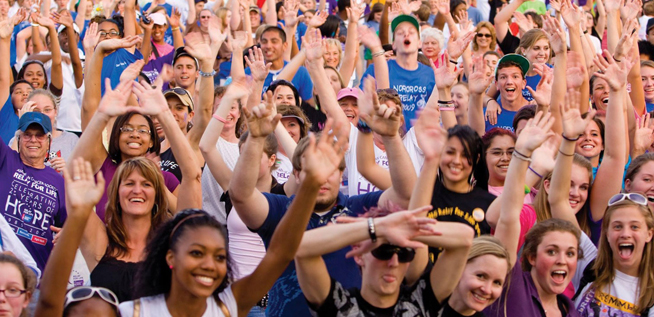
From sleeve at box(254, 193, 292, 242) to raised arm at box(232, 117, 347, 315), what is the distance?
52 centimetres

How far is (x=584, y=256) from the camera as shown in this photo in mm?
4273

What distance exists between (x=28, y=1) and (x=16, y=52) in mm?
670

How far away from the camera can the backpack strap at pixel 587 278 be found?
4.16m

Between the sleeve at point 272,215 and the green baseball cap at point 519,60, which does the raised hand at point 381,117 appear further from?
the green baseball cap at point 519,60

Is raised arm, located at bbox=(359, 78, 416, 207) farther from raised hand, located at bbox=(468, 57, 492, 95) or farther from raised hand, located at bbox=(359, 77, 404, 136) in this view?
raised hand, located at bbox=(468, 57, 492, 95)

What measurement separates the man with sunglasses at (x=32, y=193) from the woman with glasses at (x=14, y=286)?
135 centimetres

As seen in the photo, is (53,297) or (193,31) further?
(193,31)

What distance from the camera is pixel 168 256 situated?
3051 mm

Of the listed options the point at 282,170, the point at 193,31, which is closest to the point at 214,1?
the point at 193,31

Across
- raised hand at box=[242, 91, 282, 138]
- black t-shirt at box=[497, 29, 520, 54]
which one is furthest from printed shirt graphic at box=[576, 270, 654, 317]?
black t-shirt at box=[497, 29, 520, 54]

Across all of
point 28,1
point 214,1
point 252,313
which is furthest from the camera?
point 214,1

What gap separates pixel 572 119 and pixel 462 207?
82cm

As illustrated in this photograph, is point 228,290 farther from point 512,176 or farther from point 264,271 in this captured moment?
point 512,176

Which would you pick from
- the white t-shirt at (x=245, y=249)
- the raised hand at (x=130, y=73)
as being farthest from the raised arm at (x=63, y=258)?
the white t-shirt at (x=245, y=249)
